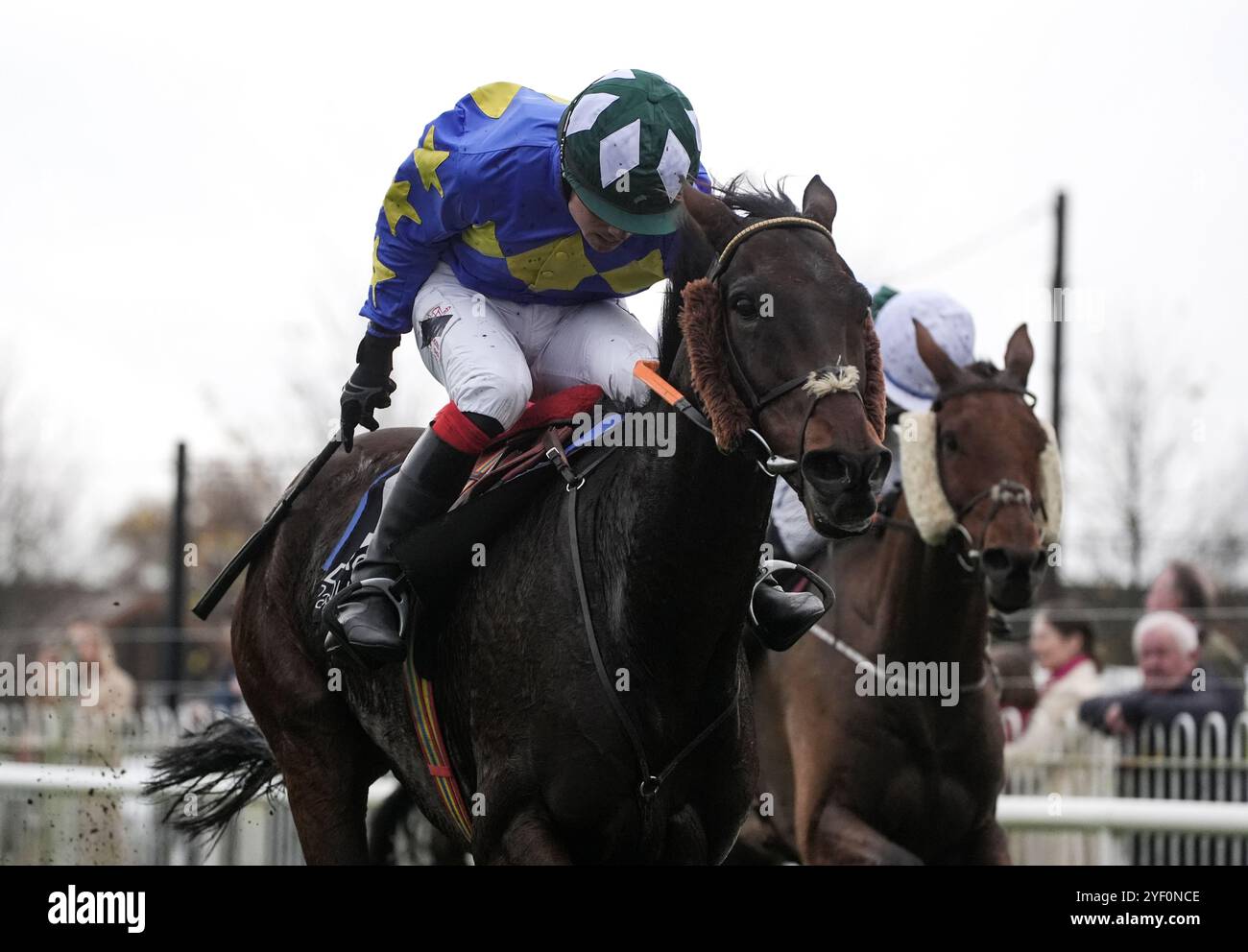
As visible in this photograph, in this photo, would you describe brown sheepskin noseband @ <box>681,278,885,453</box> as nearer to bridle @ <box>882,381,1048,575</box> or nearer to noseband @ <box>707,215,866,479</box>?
noseband @ <box>707,215,866,479</box>

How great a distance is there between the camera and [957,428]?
6.27 meters

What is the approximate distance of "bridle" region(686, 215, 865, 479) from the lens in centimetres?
364

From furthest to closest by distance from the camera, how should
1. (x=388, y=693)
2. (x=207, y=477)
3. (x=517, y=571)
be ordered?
(x=207, y=477) → (x=388, y=693) → (x=517, y=571)

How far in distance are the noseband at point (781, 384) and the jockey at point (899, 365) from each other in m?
2.99

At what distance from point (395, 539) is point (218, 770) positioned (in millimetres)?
2033

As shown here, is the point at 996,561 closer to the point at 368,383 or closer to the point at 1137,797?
the point at 368,383

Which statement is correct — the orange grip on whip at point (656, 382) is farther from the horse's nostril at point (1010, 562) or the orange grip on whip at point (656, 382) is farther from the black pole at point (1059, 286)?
the black pole at point (1059, 286)

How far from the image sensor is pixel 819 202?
13.6ft

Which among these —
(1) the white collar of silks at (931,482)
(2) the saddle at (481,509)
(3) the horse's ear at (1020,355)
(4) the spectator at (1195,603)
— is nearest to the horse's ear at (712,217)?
(2) the saddle at (481,509)

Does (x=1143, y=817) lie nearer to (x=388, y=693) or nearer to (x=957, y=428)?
(x=957, y=428)

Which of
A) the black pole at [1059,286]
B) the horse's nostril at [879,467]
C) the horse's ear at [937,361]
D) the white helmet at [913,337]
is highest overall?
the black pole at [1059,286]

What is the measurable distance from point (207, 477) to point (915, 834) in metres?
21.2

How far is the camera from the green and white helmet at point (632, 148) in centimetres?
431
